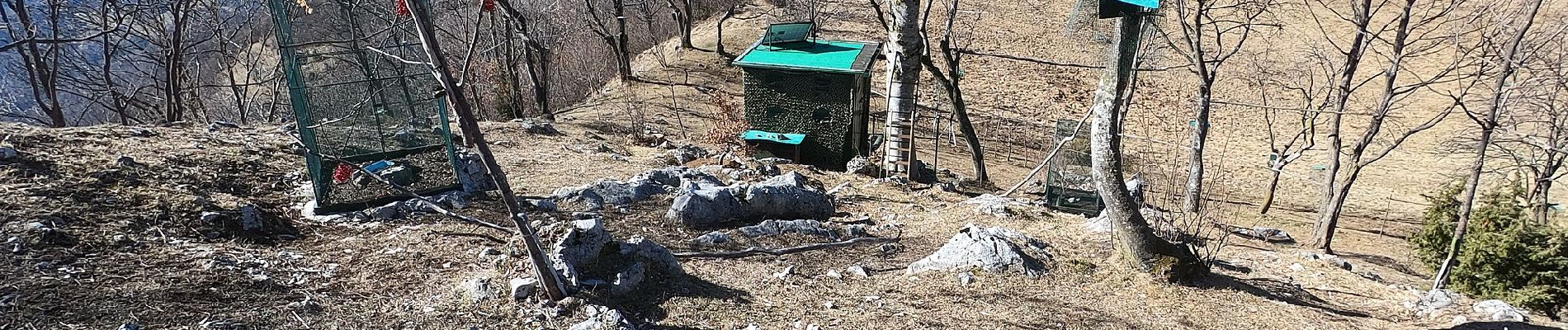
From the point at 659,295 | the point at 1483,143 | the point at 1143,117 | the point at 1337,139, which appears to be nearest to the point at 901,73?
the point at 659,295

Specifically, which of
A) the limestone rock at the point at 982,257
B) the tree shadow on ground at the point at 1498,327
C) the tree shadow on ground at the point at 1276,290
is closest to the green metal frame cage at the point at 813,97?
the limestone rock at the point at 982,257

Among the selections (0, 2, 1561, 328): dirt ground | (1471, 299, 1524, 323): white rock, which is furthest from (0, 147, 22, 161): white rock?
(1471, 299, 1524, 323): white rock

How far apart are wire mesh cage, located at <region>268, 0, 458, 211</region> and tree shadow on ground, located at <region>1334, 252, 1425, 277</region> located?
1073 centimetres

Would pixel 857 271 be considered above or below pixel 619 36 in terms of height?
below

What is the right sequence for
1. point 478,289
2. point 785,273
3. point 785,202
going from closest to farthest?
1. point 478,289
2. point 785,273
3. point 785,202

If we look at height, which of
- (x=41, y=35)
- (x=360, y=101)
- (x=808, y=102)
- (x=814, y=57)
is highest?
(x=41, y=35)

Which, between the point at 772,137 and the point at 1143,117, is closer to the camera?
the point at 772,137

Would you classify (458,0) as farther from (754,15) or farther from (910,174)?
(754,15)

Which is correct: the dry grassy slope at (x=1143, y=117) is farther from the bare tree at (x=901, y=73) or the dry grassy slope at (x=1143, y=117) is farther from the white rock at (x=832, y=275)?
the bare tree at (x=901, y=73)

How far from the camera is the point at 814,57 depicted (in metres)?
12.1

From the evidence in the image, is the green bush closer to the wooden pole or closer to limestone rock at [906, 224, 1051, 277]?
limestone rock at [906, 224, 1051, 277]

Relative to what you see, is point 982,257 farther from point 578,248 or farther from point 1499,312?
point 1499,312

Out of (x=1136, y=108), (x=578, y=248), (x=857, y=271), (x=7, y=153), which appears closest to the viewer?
(x=578, y=248)

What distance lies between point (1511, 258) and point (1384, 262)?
3.43 m
